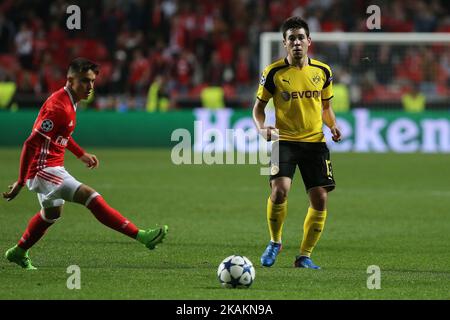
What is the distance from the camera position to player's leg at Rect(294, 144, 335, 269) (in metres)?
8.45

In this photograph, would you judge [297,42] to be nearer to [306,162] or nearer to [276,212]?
Result: [306,162]

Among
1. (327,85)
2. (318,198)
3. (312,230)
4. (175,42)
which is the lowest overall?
(312,230)

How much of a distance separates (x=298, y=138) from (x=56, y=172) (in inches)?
82.8

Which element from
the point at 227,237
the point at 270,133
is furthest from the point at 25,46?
the point at 270,133

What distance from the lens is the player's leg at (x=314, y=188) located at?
27.7 ft

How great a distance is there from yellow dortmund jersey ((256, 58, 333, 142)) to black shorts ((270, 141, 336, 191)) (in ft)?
0.21

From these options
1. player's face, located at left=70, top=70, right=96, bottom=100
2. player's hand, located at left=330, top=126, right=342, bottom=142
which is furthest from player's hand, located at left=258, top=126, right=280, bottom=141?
player's face, located at left=70, top=70, right=96, bottom=100

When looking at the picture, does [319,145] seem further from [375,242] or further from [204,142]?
[204,142]

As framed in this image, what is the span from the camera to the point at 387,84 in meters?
23.6

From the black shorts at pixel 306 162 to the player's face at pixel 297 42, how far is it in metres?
0.77

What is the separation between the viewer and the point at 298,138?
8.53 meters

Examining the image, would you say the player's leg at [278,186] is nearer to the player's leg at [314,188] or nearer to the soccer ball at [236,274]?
the player's leg at [314,188]

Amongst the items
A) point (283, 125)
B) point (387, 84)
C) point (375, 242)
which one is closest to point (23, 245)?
point (283, 125)
